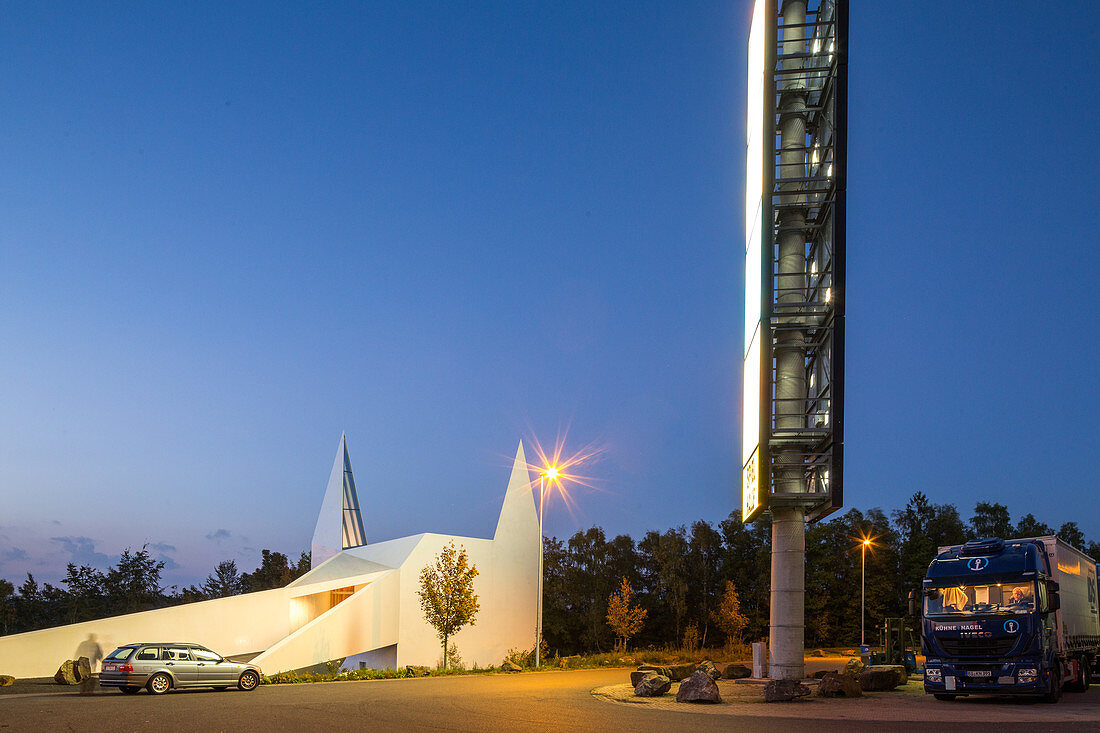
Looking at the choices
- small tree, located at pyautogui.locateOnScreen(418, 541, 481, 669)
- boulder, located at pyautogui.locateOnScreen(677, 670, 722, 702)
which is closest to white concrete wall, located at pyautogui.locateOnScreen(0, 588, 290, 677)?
small tree, located at pyautogui.locateOnScreen(418, 541, 481, 669)

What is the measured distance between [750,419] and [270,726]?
46.1 ft

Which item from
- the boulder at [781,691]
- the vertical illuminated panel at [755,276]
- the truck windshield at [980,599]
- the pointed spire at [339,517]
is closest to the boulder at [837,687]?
the boulder at [781,691]

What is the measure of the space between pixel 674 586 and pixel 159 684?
46659mm

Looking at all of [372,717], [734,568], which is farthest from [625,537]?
[372,717]

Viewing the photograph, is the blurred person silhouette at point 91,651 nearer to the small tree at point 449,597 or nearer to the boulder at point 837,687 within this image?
the small tree at point 449,597

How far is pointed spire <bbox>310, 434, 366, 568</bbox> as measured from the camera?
151 ft

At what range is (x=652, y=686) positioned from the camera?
19.1 metres

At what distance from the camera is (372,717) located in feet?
46.9

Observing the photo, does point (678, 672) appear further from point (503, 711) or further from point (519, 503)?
point (519, 503)

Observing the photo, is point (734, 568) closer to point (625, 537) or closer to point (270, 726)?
point (625, 537)

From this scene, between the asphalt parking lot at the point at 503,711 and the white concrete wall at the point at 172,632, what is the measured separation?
381cm

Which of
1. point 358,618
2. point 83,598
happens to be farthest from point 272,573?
point 358,618

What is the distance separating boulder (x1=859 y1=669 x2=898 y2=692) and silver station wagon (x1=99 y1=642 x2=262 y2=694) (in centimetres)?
1451

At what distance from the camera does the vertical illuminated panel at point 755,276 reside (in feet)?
69.6
